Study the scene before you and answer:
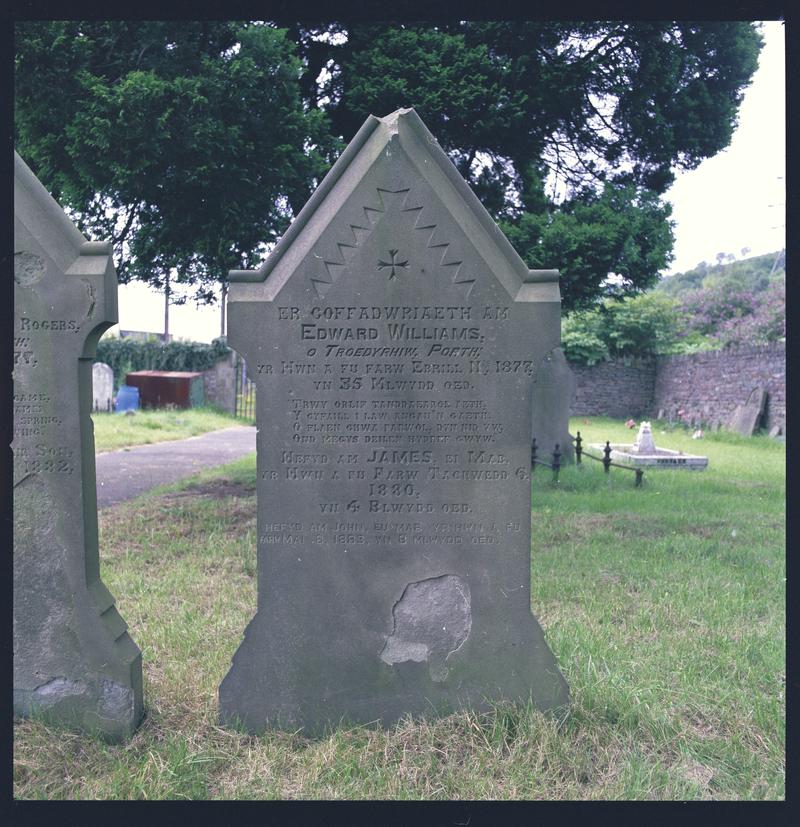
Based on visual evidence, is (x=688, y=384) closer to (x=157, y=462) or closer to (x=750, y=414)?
(x=750, y=414)

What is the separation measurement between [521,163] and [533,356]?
17.2 ft

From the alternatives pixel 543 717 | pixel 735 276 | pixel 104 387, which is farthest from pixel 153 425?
pixel 735 276

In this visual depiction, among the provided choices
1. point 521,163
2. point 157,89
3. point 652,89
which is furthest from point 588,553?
point 157,89

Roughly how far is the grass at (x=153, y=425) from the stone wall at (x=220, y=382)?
4.49 feet

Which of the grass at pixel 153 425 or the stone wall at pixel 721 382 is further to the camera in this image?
the stone wall at pixel 721 382

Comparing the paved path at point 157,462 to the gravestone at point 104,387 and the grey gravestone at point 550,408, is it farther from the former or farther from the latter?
the gravestone at point 104,387

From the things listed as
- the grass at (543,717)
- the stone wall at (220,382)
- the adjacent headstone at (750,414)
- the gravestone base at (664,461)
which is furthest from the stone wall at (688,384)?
the stone wall at (220,382)

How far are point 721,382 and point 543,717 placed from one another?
66.4 feet

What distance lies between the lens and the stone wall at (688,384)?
18.4 metres

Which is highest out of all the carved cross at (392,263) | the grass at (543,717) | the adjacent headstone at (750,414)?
the carved cross at (392,263)

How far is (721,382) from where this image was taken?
68.3 feet

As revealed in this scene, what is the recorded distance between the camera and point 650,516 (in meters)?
7.54

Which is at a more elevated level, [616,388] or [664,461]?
[616,388]

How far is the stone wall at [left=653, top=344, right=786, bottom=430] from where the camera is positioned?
1802cm
